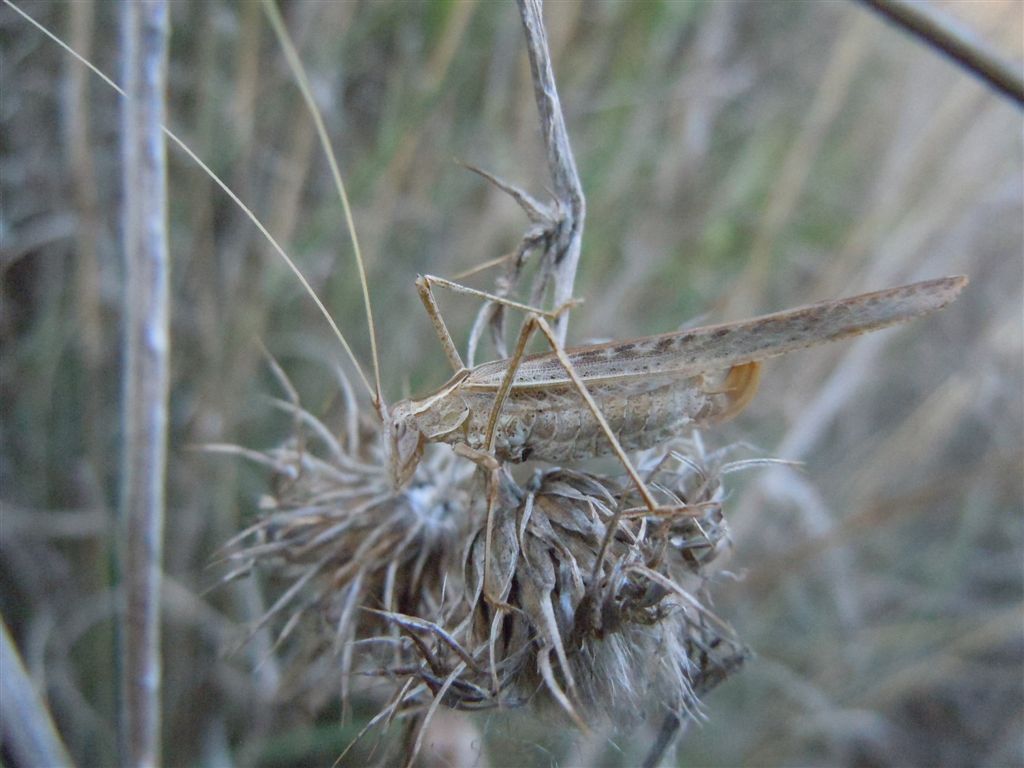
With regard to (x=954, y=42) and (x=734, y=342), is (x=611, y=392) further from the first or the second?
(x=954, y=42)

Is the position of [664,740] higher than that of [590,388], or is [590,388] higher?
[590,388]

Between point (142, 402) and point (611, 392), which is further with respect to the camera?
point (142, 402)

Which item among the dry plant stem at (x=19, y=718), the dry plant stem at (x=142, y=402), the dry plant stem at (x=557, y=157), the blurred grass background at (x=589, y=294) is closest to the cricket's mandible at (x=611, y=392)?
the dry plant stem at (x=557, y=157)

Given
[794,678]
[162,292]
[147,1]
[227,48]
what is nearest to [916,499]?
[794,678]

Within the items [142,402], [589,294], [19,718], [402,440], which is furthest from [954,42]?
[589,294]

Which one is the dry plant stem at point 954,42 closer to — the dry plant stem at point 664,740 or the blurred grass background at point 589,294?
the blurred grass background at point 589,294

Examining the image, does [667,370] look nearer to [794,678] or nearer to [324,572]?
[324,572]
